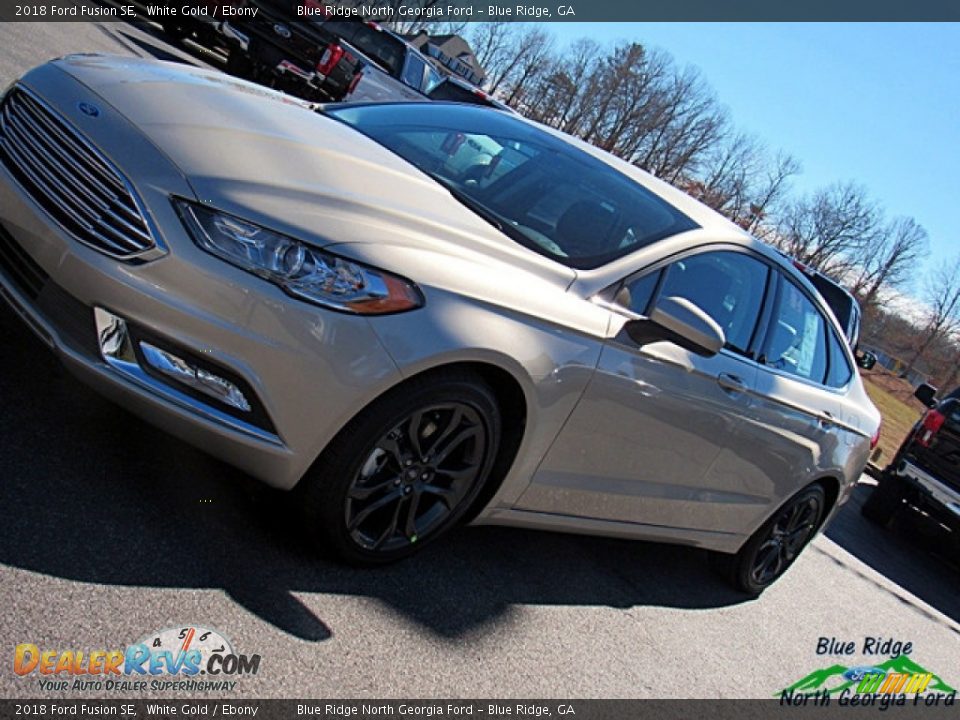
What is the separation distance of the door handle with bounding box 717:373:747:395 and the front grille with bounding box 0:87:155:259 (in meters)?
2.37

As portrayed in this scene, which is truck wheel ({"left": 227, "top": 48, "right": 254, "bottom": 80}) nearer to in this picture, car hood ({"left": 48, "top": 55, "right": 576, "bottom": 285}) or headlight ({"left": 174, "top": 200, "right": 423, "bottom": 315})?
car hood ({"left": 48, "top": 55, "right": 576, "bottom": 285})

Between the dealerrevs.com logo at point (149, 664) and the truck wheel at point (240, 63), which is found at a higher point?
the truck wheel at point (240, 63)

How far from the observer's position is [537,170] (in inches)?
147

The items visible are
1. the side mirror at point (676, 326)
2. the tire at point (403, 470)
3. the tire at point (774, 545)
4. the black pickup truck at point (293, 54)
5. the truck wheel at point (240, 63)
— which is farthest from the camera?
the truck wheel at point (240, 63)

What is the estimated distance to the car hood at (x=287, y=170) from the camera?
101 inches

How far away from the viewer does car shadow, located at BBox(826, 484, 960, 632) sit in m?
6.92

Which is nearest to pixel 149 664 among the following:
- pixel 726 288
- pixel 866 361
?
pixel 726 288

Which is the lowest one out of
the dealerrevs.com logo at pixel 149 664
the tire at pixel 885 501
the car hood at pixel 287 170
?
the dealerrevs.com logo at pixel 149 664

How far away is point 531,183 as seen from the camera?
3.62 metres

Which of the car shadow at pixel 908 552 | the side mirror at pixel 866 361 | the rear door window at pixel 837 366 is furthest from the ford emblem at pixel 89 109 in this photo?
the side mirror at pixel 866 361

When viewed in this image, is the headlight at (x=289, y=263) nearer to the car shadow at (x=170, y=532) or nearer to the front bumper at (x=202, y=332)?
the front bumper at (x=202, y=332)

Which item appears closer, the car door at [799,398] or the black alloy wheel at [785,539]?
the car door at [799,398]

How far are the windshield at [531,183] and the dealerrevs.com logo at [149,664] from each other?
1705 mm

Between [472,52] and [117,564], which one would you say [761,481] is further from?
[472,52]
